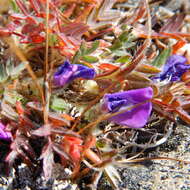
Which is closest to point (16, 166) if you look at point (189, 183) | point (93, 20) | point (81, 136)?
point (81, 136)

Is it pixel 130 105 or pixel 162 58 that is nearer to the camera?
pixel 130 105

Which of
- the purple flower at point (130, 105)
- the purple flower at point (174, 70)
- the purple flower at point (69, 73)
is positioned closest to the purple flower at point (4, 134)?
the purple flower at point (69, 73)

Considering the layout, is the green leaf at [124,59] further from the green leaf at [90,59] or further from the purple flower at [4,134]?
the purple flower at [4,134]

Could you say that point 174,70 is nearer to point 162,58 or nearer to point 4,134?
point 162,58

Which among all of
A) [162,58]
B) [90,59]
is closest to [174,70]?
[162,58]

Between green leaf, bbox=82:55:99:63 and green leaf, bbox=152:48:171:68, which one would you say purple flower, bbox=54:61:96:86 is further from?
green leaf, bbox=152:48:171:68

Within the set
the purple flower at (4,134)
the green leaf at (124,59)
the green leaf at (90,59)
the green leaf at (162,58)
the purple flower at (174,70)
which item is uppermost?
the green leaf at (90,59)

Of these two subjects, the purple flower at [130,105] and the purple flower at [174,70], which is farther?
the purple flower at [174,70]

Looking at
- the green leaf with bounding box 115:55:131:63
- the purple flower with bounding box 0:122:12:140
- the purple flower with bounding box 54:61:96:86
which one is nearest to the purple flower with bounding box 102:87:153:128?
the purple flower with bounding box 54:61:96:86
